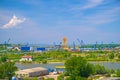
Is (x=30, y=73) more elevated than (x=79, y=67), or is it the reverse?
(x=79, y=67)

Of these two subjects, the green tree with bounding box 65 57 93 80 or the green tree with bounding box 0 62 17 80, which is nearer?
the green tree with bounding box 0 62 17 80

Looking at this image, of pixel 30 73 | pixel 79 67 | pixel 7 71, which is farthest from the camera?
pixel 30 73

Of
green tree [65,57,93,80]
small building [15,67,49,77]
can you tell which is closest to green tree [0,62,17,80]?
small building [15,67,49,77]

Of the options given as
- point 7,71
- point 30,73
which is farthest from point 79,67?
point 7,71

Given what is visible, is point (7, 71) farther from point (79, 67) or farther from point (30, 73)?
point (79, 67)

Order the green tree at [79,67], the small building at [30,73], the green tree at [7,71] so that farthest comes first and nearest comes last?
the small building at [30,73]
the green tree at [79,67]
the green tree at [7,71]

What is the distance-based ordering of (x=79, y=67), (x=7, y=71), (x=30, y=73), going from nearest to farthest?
(x=7, y=71), (x=79, y=67), (x=30, y=73)

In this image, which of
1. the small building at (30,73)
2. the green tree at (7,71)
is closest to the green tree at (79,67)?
the small building at (30,73)

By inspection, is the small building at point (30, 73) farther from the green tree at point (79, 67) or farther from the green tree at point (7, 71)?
the green tree at point (79, 67)

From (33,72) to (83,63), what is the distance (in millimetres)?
1864

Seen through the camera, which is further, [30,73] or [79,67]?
[30,73]

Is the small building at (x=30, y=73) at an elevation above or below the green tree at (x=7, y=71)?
below

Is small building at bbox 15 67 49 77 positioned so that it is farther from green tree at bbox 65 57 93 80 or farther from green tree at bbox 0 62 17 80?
green tree at bbox 65 57 93 80

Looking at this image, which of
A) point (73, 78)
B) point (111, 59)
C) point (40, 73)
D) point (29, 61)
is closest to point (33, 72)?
point (40, 73)
